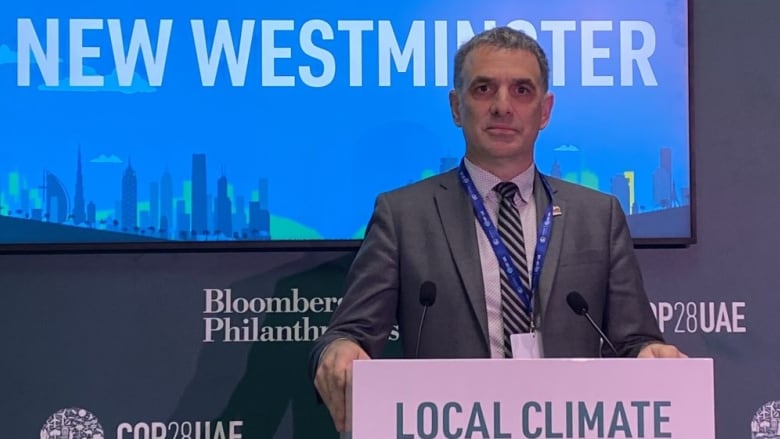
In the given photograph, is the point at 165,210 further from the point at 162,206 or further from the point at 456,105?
the point at 456,105

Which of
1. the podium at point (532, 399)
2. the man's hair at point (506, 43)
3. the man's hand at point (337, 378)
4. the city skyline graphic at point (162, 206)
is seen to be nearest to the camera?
the podium at point (532, 399)

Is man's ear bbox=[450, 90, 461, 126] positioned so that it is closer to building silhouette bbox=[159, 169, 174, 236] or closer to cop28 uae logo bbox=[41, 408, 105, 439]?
building silhouette bbox=[159, 169, 174, 236]

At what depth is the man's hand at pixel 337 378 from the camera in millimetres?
1708

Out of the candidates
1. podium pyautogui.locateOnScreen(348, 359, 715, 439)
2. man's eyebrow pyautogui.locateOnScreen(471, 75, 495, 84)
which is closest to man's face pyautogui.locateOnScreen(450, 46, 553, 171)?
man's eyebrow pyautogui.locateOnScreen(471, 75, 495, 84)

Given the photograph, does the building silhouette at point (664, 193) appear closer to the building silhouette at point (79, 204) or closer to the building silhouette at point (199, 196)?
the building silhouette at point (199, 196)

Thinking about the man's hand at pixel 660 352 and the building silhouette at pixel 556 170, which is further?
the building silhouette at pixel 556 170

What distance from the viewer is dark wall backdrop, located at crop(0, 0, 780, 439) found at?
3072 mm

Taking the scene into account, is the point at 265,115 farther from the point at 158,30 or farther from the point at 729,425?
the point at 729,425

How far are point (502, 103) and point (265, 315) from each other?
125 centimetres

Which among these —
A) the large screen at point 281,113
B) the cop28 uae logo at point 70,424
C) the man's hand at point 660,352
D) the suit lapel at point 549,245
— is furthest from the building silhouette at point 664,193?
the cop28 uae logo at point 70,424

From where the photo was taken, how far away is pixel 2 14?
10.0 feet

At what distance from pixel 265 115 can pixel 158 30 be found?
43 cm

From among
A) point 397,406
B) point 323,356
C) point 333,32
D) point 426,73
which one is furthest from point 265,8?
point 397,406

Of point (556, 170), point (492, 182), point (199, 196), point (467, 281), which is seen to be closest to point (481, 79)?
point (492, 182)
